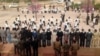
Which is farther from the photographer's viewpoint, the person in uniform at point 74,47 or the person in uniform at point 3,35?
the person in uniform at point 3,35

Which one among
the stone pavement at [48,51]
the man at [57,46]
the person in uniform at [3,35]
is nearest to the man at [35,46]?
the stone pavement at [48,51]

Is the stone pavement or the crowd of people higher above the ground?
the crowd of people

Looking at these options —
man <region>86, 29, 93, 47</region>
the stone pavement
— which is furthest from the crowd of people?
the stone pavement

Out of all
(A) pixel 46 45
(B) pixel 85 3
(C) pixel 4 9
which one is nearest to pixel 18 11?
(C) pixel 4 9

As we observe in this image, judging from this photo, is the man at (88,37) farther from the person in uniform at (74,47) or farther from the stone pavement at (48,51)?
the person in uniform at (74,47)

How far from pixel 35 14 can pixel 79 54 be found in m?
17.1

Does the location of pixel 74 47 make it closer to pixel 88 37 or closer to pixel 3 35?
→ pixel 88 37

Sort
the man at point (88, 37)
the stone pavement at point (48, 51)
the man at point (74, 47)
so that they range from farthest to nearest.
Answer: the man at point (88, 37), the stone pavement at point (48, 51), the man at point (74, 47)

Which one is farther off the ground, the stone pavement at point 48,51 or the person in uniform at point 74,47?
the person in uniform at point 74,47

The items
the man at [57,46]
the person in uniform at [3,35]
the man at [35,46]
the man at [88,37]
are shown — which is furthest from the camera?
the person in uniform at [3,35]

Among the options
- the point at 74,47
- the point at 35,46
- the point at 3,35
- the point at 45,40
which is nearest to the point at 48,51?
the point at 45,40

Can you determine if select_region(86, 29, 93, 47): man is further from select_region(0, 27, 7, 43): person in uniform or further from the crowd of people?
select_region(0, 27, 7, 43): person in uniform

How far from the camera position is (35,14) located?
30328 millimetres

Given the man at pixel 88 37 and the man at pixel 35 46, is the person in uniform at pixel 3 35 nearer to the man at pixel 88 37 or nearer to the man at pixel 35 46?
the man at pixel 35 46
